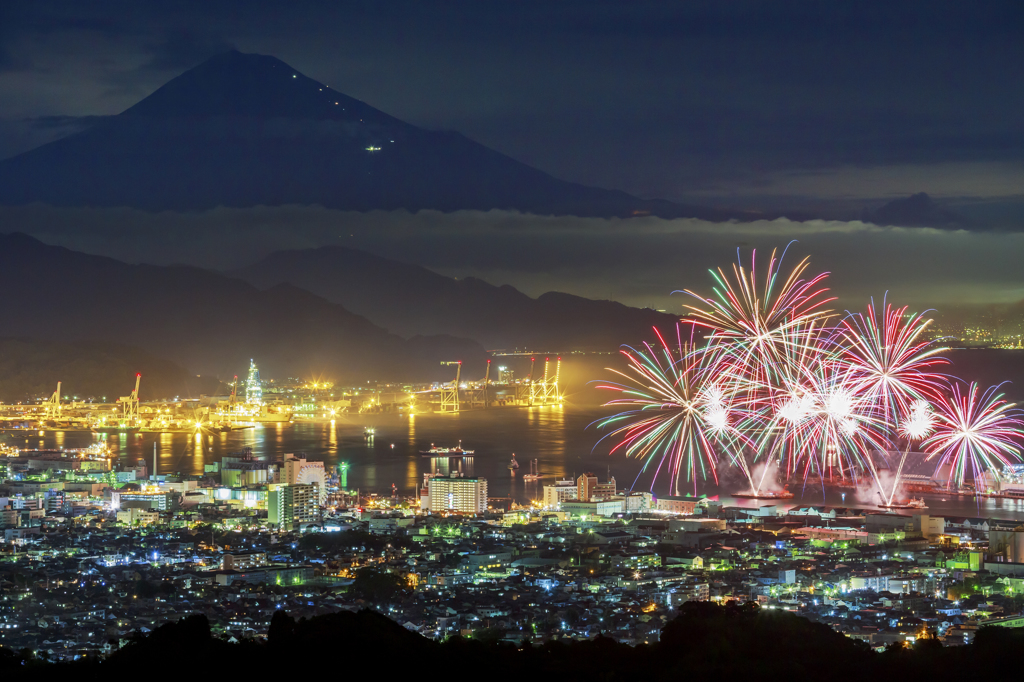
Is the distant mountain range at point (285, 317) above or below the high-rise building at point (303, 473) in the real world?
above

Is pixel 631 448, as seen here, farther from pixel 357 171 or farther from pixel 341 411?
pixel 357 171

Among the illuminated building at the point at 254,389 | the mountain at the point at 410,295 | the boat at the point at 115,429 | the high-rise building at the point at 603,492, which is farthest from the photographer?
the mountain at the point at 410,295

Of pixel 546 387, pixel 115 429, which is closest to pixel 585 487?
pixel 115 429

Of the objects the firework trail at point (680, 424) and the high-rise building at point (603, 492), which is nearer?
the high-rise building at point (603, 492)

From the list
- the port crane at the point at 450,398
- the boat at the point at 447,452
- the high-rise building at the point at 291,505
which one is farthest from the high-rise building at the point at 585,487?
the port crane at the point at 450,398

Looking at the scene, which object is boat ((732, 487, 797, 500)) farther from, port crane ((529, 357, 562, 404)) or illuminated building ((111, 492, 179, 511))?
port crane ((529, 357, 562, 404))

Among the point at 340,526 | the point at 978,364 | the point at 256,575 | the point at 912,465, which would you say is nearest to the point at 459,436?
the point at 978,364

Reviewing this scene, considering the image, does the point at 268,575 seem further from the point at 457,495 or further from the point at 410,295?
the point at 410,295

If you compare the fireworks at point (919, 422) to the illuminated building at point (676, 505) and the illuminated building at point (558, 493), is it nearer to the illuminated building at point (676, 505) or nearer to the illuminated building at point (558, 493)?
Answer: the illuminated building at point (676, 505)
